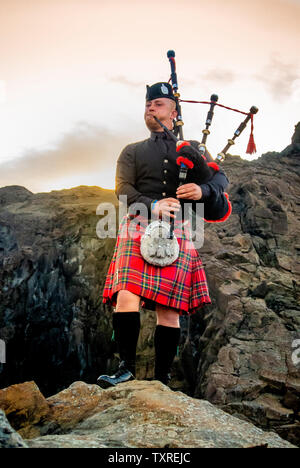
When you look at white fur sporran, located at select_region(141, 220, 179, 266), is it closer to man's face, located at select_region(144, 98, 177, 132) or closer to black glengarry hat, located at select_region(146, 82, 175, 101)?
man's face, located at select_region(144, 98, 177, 132)

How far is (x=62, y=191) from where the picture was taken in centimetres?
934

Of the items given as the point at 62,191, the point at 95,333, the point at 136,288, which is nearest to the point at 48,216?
the point at 62,191

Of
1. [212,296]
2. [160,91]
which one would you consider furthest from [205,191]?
[212,296]

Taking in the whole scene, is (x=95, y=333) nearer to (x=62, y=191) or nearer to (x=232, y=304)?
(x=232, y=304)

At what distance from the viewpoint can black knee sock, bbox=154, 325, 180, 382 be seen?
2777mm

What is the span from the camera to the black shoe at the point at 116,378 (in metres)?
2.56

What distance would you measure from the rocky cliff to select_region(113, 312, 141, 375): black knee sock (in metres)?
1.71

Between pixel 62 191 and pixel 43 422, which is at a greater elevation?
pixel 62 191

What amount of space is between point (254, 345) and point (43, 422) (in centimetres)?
270

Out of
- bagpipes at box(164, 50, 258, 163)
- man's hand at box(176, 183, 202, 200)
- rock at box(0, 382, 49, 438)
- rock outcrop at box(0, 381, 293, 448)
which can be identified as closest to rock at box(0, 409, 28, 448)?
rock outcrop at box(0, 381, 293, 448)

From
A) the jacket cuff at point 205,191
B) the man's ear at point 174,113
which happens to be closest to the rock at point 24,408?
the jacket cuff at point 205,191

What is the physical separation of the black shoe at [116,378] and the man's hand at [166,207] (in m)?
1.13

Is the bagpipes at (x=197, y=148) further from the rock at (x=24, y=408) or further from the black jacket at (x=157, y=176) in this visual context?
the rock at (x=24, y=408)

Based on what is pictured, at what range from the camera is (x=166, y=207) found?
271 cm
